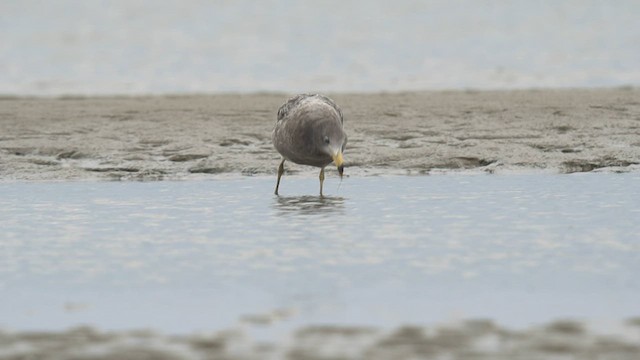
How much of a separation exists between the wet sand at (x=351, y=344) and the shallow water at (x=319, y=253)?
200 millimetres

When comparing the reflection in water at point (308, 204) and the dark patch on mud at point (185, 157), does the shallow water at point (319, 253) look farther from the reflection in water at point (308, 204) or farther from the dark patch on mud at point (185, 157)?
the dark patch on mud at point (185, 157)

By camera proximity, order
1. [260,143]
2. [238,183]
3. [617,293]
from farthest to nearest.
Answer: [260,143] → [238,183] → [617,293]

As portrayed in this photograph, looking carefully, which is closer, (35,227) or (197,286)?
(197,286)

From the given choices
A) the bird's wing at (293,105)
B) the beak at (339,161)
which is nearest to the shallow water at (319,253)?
the beak at (339,161)

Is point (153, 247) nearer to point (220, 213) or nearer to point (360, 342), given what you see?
point (220, 213)

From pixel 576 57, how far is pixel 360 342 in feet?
75.8

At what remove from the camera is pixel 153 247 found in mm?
9281

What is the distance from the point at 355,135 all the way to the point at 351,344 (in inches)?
413

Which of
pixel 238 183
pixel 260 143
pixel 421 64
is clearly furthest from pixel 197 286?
pixel 421 64

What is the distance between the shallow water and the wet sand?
20cm

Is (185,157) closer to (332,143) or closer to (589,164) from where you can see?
(332,143)

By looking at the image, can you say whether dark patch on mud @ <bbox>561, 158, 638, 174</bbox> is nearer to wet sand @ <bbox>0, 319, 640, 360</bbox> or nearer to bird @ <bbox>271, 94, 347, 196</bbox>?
bird @ <bbox>271, 94, 347, 196</bbox>

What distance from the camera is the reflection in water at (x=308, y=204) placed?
1112 cm

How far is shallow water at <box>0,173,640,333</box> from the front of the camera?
7.04 meters
